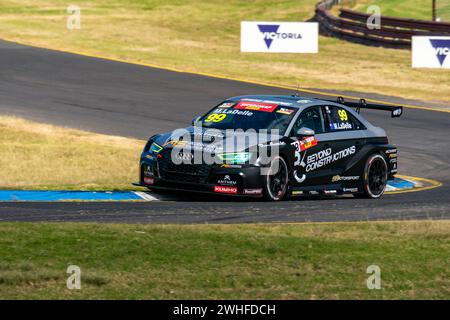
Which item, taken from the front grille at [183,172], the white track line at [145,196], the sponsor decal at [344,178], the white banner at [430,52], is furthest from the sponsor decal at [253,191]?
the white banner at [430,52]

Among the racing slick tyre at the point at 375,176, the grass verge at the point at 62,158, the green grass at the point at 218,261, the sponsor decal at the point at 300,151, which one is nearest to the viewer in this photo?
the green grass at the point at 218,261

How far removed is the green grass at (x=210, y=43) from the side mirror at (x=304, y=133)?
51.7 feet

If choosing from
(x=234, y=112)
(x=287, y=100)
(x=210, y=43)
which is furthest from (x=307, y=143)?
(x=210, y=43)

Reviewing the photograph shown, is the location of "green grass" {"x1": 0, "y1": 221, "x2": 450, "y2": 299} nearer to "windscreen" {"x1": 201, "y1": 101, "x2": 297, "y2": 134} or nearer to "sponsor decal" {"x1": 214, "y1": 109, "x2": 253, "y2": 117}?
"windscreen" {"x1": 201, "y1": 101, "x2": 297, "y2": 134}

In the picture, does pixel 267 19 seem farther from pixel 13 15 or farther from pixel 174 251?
pixel 174 251

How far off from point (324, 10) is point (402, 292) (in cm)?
3605

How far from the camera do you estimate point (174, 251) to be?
32.5ft

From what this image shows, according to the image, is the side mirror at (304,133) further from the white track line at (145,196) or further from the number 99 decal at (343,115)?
the white track line at (145,196)

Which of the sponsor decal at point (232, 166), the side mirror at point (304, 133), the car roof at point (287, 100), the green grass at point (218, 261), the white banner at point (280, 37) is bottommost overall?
the green grass at point (218, 261)

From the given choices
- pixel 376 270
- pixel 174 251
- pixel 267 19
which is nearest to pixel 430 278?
pixel 376 270

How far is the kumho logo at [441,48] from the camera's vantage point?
32.8 m

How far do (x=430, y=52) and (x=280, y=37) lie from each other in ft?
17.6

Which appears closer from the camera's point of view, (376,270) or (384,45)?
(376,270)

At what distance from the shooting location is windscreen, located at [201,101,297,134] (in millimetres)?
14758
